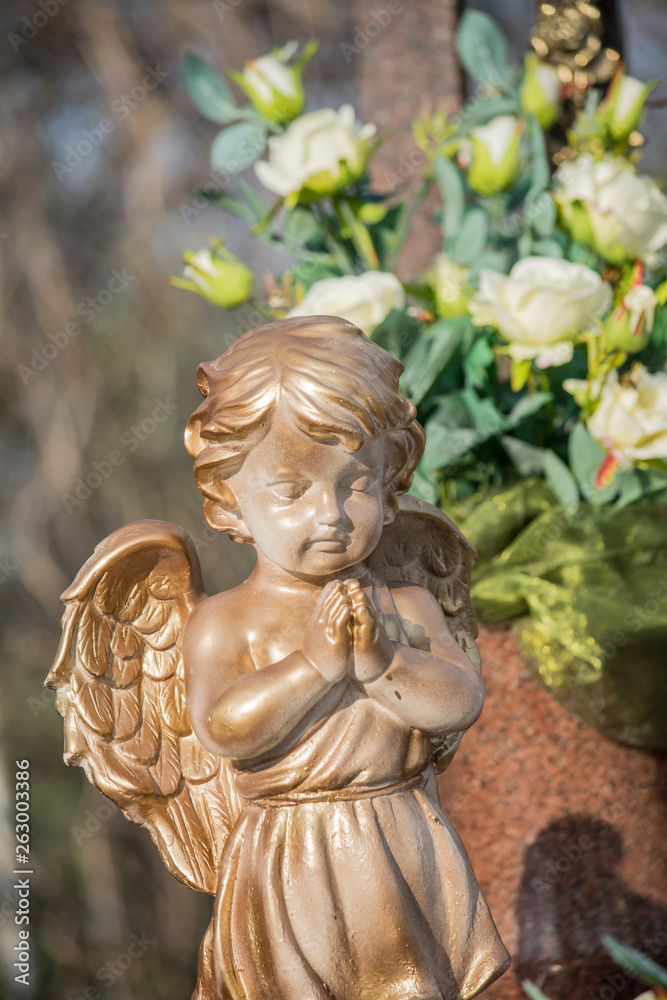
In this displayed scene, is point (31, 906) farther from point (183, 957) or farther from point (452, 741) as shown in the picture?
point (452, 741)

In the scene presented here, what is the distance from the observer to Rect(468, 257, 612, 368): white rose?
3.15 feet

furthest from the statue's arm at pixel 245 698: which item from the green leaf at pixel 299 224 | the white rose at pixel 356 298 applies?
the green leaf at pixel 299 224

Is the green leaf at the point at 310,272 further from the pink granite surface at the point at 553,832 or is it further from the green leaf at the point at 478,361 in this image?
the pink granite surface at the point at 553,832

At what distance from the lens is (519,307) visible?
3.20 ft

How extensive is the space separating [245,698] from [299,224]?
710mm

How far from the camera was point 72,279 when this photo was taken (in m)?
2.28

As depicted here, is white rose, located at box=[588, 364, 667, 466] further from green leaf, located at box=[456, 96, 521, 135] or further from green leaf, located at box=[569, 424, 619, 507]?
green leaf, located at box=[456, 96, 521, 135]

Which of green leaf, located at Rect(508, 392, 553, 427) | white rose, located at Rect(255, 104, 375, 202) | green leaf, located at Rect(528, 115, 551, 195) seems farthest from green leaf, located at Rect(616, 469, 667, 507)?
white rose, located at Rect(255, 104, 375, 202)

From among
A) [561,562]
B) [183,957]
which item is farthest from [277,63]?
[183,957]

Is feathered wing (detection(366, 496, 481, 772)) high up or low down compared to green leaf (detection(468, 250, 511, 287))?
up

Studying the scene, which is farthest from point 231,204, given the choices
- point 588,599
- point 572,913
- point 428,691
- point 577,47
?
point 572,913

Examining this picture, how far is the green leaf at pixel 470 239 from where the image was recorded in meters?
1.11

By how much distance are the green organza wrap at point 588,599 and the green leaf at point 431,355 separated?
0.15m

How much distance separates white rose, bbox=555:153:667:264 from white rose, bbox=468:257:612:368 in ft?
0.30
